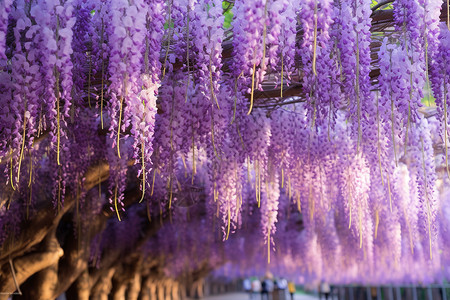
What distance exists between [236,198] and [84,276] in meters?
3.53

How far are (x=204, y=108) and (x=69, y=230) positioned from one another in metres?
3.54

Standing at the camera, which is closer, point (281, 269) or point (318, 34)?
point (318, 34)

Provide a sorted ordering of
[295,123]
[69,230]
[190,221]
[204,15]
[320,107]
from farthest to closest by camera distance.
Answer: [190,221] → [69,230] → [295,123] → [320,107] → [204,15]

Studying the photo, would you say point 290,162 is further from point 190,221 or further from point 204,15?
point 190,221

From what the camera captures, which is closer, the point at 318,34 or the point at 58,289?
the point at 318,34

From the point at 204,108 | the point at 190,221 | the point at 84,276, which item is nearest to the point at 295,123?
the point at 204,108

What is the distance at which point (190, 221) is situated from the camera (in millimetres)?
9602

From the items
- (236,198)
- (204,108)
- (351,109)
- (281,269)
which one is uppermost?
(204,108)

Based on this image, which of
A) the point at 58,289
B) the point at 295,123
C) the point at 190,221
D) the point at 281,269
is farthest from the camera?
the point at 281,269

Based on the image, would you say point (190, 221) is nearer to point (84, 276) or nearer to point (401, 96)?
point (84, 276)

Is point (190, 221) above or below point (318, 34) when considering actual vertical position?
below

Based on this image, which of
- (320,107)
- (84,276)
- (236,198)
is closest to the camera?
(320,107)

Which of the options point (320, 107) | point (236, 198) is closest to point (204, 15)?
point (320, 107)

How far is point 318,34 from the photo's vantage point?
114 inches
